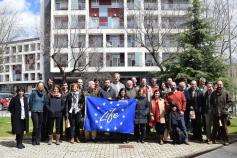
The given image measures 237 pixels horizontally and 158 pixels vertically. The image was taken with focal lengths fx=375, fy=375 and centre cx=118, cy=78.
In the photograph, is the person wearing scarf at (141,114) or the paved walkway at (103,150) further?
the person wearing scarf at (141,114)

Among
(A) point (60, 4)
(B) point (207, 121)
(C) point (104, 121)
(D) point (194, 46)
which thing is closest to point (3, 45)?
(D) point (194, 46)

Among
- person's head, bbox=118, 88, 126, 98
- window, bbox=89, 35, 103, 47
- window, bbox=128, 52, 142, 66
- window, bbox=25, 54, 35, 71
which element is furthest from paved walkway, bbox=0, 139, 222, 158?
window, bbox=25, 54, 35, 71

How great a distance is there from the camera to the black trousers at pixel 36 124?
1252cm

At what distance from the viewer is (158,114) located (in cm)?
1288

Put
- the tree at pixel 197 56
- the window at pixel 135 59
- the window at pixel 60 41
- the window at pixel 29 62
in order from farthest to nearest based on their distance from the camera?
the window at pixel 29 62
the window at pixel 135 59
the window at pixel 60 41
the tree at pixel 197 56

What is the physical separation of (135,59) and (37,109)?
45155 mm

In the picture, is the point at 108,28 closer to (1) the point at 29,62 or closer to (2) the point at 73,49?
(2) the point at 73,49

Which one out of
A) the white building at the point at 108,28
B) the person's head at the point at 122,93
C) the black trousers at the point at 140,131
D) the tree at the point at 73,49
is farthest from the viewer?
the white building at the point at 108,28

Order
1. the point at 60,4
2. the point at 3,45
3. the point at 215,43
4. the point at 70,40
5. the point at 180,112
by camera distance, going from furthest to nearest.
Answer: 1. the point at 60,4
2. the point at 70,40
3. the point at 3,45
4. the point at 215,43
5. the point at 180,112

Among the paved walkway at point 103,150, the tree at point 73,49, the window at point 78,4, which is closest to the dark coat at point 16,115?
the paved walkway at point 103,150

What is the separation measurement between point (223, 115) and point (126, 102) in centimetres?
334

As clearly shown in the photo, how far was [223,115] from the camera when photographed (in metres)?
12.8

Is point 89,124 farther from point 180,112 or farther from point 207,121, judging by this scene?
point 207,121

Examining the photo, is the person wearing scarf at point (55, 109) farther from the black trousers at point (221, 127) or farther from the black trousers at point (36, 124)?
the black trousers at point (221, 127)
